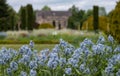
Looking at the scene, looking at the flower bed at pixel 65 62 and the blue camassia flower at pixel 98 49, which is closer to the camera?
the flower bed at pixel 65 62

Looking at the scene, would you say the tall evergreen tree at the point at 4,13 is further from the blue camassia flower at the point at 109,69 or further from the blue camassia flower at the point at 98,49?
the blue camassia flower at the point at 109,69

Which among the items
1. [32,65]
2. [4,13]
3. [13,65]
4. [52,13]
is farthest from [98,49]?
[52,13]

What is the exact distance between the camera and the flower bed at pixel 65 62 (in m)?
4.66

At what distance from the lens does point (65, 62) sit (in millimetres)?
4805

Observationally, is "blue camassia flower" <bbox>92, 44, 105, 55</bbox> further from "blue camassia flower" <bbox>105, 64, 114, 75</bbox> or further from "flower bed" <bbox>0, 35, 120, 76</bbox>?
"blue camassia flower" <bbox>105, 64, 114, 75</bbox>

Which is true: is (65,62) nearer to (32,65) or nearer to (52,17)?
(32,65)

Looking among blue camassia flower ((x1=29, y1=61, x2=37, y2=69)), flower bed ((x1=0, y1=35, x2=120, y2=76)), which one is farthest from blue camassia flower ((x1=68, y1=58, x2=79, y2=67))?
blue camassia flower ((x1=29, y1=61, x2=37, y2=69))

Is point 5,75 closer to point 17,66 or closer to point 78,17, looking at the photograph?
point 17,66

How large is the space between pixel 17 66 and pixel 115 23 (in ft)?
39.5

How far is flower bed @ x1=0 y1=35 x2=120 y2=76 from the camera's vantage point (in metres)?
4.66

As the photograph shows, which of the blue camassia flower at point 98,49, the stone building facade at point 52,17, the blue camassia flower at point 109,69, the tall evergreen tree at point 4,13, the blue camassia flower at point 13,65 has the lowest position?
the stone building facade at point 52,17

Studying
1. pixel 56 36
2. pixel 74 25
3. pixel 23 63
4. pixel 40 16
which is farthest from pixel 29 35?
pixel 40 16

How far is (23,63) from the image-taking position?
16.0ft

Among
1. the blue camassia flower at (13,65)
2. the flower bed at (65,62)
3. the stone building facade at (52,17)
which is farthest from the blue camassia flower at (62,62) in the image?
the stone building facade at (52,17)
